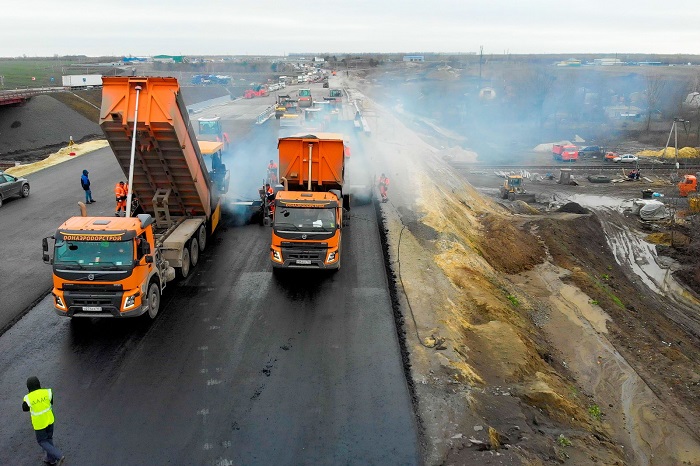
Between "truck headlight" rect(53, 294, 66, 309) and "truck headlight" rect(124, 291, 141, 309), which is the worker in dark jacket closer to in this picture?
"truck headlight" rect(53, 294, 66, 309)

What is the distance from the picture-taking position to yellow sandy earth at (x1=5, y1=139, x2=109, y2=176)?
102ft

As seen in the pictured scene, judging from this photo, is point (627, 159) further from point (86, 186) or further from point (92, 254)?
point (92, 254)

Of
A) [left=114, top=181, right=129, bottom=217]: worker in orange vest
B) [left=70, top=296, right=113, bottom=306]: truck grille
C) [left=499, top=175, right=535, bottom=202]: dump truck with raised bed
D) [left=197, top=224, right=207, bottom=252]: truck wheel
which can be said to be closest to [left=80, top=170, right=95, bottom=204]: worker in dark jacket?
[left=114, top=181, right=129, bottom=217]: worker in orange vest

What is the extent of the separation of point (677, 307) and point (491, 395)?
52.7ft

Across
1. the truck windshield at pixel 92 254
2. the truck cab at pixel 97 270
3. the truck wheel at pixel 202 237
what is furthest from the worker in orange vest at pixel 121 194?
the truck windshield at pixel 92 254

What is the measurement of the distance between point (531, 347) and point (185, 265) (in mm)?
10432

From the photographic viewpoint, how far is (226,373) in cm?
1161

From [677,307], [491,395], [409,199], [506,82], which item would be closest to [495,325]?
[491,395]

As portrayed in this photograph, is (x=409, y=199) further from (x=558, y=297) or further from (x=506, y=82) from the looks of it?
(x=506, y=82)

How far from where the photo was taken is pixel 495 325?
15.0m

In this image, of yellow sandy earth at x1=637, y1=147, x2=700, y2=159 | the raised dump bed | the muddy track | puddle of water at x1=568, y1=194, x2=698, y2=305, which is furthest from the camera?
yellow sandy earth at x1=637, y1=147, x2=700, y2=159

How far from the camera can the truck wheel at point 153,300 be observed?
13479 mm

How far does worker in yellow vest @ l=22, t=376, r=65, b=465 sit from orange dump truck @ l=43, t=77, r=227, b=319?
386 centimetres

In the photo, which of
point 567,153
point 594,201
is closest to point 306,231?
point 594,201
